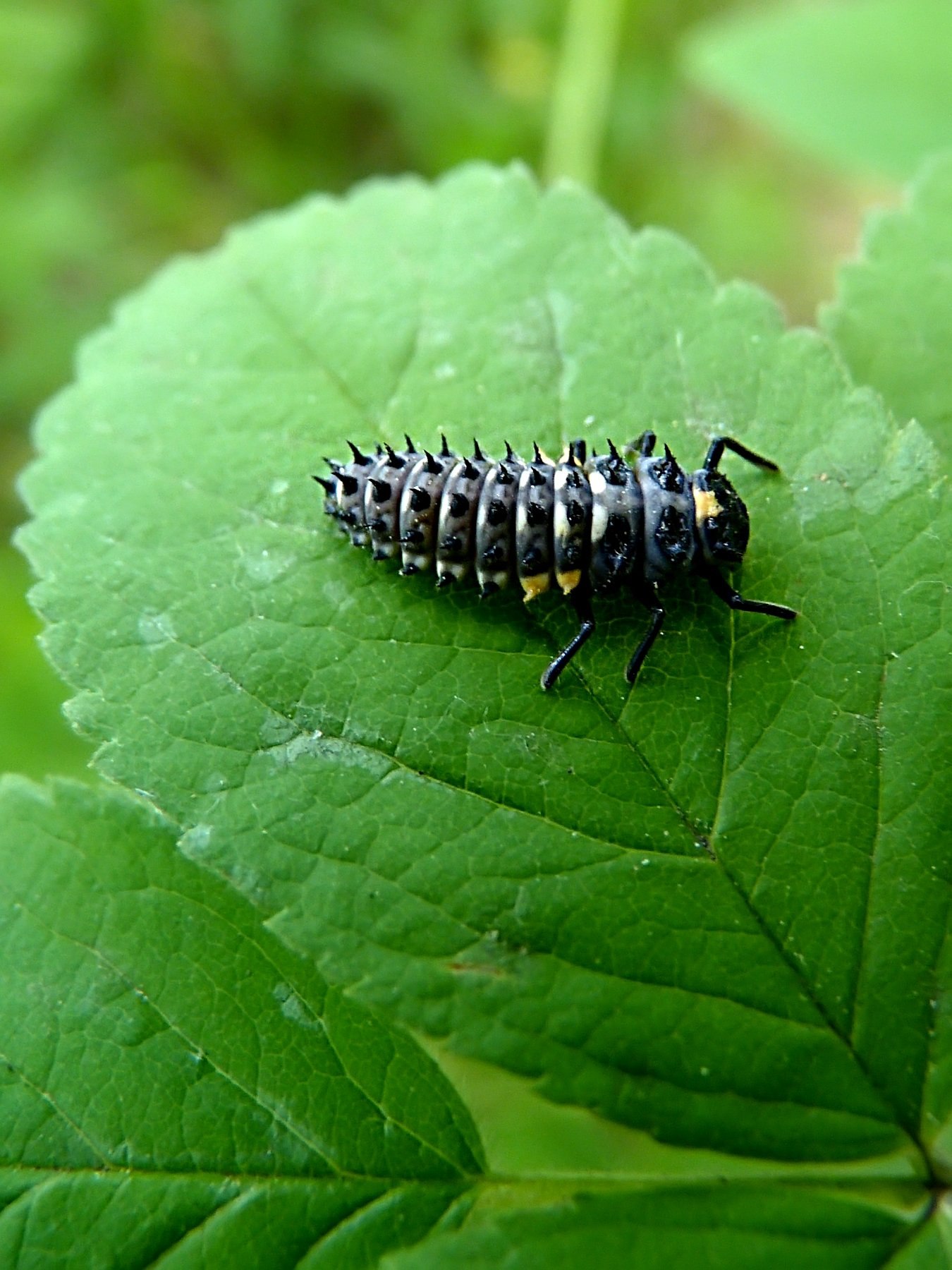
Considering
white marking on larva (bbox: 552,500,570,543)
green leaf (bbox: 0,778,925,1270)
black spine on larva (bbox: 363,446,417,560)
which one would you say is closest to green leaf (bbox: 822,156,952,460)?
white marking on larva (bbox: 552,500,570,543)

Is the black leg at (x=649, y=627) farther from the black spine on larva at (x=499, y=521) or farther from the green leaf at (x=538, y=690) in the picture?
the black spine on larva at (x=499, y=521)

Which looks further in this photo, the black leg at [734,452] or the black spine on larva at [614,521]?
the black spine on larva at [614,521]

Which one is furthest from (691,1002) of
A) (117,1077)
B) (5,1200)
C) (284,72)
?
(284,72)

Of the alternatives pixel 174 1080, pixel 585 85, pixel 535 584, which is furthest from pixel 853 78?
pixel 174 1080

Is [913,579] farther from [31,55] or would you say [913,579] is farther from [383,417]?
[31,55]

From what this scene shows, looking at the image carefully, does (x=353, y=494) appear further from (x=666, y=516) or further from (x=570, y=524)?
(x=666, y=516)

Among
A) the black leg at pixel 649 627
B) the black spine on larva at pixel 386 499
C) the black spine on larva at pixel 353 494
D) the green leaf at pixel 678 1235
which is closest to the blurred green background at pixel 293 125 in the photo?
the black spine on larva at pixel 353 494
